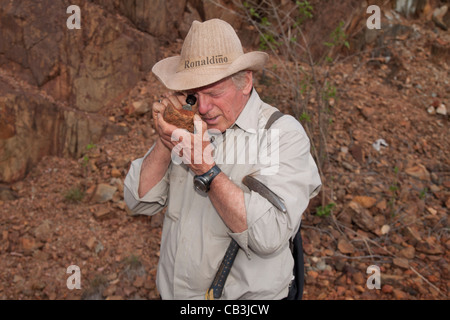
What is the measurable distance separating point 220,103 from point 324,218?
9.87ft

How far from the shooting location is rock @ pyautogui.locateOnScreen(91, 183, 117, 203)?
14.7 feet

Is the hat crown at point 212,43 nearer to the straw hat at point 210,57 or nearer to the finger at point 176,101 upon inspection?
the straw hat at point 210,57

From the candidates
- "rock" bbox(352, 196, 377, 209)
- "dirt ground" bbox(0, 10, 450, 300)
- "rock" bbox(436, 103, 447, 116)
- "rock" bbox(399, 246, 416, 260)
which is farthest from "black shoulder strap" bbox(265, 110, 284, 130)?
"rock" bbox(436, 103, 447, 116)

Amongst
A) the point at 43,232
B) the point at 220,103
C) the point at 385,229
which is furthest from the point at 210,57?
the point at 385,229

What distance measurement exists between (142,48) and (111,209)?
101 inches

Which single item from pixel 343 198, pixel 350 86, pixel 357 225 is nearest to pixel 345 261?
pixel 357 225

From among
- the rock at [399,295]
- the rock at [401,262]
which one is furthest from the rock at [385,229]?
the rock at [399,295]

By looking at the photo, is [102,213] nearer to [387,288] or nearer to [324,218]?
[324,218]

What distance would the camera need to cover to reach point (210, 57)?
76.7 inches

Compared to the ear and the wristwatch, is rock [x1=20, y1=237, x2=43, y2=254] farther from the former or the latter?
the ear

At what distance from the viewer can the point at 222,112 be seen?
2027mm

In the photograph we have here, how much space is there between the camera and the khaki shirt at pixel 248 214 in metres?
1.71

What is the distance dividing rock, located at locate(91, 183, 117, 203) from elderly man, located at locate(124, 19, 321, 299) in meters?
2.47
